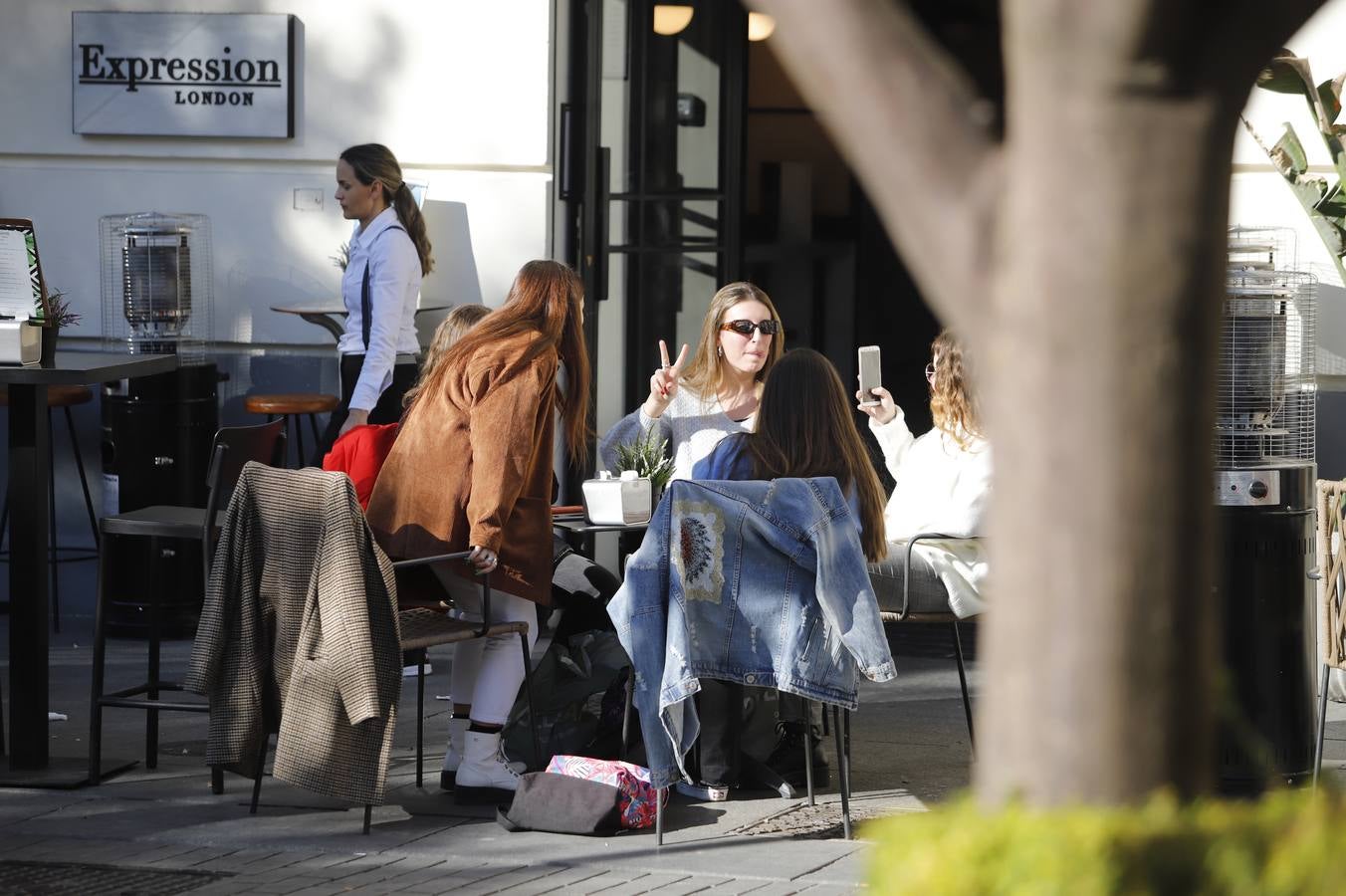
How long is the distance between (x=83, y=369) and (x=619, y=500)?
1.66 m

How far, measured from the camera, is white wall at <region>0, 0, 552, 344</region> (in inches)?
337

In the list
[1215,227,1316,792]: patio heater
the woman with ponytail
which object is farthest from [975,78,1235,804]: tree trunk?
the woman with ponytail

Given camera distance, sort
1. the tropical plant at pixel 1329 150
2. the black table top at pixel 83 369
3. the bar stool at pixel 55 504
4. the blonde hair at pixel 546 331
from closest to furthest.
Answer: the black table top at pixel 83 369 < the blonde hair at pixel 546 331 < the tropical plant at pixel 1329 150 < the bar stool at pixel 55 504

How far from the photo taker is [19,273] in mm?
5898

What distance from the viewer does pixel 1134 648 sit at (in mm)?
2164

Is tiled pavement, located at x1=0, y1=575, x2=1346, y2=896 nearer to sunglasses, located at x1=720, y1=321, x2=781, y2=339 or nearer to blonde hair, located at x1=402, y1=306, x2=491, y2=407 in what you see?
blonde hair, located at x1=402, y1=306, x2=491, y2=407

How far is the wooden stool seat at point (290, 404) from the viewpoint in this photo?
8.35 m

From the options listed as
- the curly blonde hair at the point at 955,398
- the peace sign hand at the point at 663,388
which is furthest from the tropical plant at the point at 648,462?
the curly blonde hair at the point at 955,398

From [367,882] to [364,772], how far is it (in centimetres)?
44

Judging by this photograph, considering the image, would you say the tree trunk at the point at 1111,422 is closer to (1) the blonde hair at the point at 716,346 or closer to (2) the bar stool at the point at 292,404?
(1) the blonde hair at the point at 716,346

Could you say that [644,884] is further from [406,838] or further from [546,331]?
[546,331]

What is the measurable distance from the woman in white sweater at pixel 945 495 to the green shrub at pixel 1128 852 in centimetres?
357

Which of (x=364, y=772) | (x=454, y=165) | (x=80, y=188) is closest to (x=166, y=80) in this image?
(x=80, y=188)

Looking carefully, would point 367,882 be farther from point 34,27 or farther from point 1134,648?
point 34,27
